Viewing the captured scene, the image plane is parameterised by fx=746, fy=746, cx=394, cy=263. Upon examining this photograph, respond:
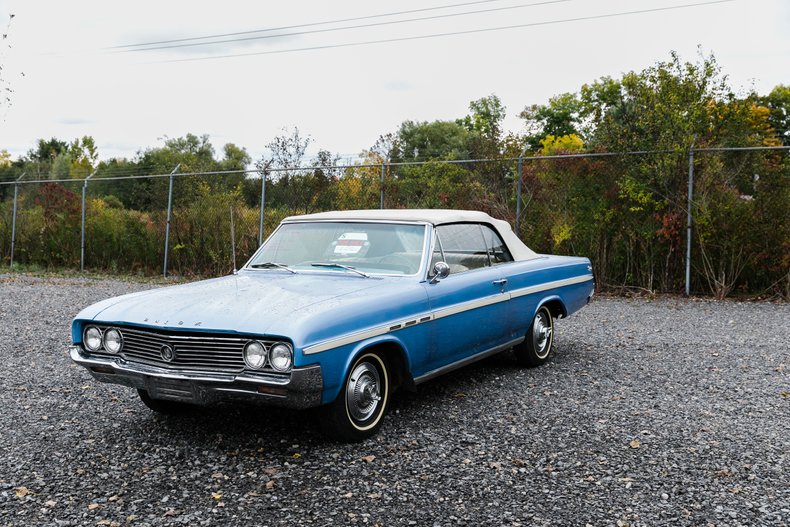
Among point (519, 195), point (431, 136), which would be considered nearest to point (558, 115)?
point (431, 136)

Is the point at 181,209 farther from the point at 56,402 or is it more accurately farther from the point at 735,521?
the point at 735,521

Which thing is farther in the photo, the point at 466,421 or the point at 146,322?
the point at 466,421

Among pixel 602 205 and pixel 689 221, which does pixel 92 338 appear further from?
pixel 689 221

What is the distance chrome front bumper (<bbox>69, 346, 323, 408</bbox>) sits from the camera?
4180 mm

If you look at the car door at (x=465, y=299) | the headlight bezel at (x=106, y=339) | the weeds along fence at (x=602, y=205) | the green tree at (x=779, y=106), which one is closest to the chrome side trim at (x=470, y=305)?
the car door at (x=465, y=299)

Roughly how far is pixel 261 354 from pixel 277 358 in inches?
4.1

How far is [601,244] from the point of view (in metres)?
12.9

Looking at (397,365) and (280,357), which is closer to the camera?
(280,357)

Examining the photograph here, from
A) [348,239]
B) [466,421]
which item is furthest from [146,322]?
[466,421]

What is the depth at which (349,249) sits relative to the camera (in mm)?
5754

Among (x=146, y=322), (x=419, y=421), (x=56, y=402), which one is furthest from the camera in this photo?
(x=56, y=402)

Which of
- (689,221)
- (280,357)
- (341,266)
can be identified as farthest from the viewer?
(689,221)

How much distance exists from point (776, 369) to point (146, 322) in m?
5.84

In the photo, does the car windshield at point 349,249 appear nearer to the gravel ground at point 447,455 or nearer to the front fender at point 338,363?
the front fender at point 338,363
